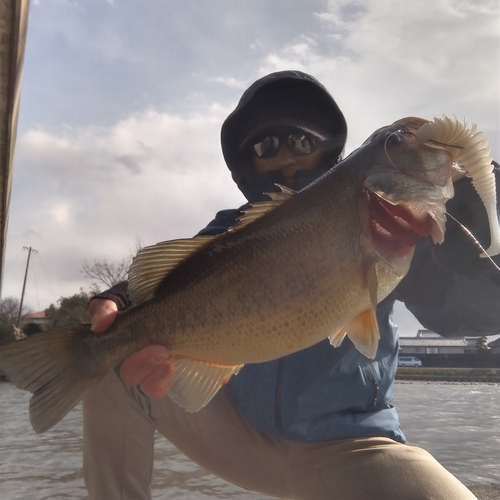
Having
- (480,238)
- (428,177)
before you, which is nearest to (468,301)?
(480,238)

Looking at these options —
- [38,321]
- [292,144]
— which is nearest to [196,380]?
[292,144]

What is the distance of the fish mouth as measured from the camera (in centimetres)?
179

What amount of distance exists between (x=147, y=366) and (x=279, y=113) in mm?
2197

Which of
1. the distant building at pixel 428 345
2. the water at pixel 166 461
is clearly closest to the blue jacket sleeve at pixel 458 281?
the water at pixel 166 461

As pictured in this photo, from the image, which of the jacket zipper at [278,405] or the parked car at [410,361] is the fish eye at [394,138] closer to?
the jacket zipper at [278,405]

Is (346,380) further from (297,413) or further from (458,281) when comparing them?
(458,281)

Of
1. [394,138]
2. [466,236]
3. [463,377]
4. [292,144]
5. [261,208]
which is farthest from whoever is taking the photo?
→ [463,377]

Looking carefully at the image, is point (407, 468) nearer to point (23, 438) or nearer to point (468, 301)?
point (468, 301)

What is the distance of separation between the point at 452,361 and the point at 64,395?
44197 millimetres

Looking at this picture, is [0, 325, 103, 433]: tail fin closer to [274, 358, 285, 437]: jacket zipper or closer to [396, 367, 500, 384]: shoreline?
[274, 358, 285, 437]: jacket zipper

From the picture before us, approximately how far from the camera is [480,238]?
210 cm

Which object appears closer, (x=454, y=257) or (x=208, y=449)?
(x=454, y=257)

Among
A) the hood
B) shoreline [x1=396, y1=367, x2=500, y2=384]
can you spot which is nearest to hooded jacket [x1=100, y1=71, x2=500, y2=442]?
the hood

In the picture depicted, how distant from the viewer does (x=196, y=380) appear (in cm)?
199
